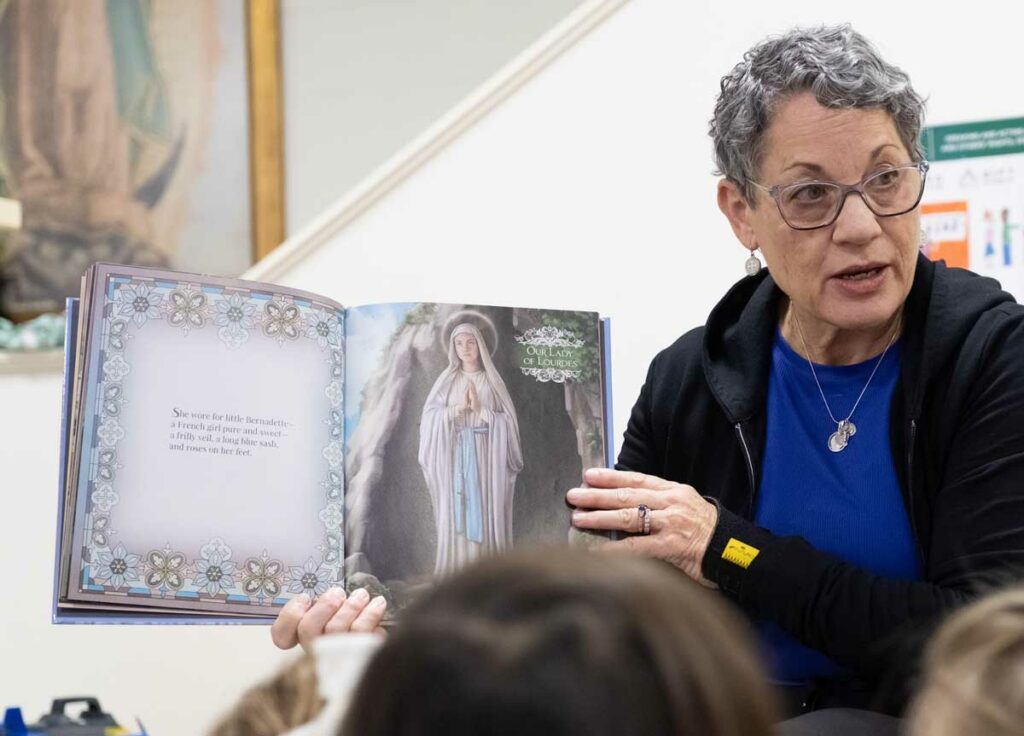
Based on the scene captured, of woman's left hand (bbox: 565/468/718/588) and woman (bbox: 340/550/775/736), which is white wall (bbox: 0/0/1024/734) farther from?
woman (bbox: 340/550/775/736)

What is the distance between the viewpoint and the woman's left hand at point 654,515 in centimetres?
161

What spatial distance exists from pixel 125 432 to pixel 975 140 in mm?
1882

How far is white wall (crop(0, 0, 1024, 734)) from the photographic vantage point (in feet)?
9.07

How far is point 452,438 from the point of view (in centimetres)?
166

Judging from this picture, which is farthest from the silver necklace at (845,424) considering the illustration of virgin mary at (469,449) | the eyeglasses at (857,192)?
the illustration of virgin mary at (469,449)

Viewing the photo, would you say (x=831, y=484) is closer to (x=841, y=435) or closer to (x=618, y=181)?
(x=841, y=435)

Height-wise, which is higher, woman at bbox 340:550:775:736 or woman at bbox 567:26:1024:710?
woman at bbox 567:26:1024:710

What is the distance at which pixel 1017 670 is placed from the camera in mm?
611

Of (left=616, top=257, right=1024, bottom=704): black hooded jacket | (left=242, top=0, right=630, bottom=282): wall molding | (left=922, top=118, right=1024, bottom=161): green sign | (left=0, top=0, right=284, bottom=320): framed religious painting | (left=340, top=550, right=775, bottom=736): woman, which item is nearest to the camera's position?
(left=340, top=550, right=775, bottom=736): woman

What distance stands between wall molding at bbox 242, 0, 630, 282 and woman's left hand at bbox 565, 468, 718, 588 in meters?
1.49

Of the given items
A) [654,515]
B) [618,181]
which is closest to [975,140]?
[618,181]

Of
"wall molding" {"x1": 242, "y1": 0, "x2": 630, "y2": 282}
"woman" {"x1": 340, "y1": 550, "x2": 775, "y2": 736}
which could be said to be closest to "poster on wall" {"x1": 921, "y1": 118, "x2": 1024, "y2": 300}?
"wall molding" {"x1": 242, "y1": 0, "x2": 630, "y2": 282}

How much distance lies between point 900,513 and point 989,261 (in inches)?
Answer: 51.0

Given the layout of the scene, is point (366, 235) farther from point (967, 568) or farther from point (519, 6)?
point (967, 568)
